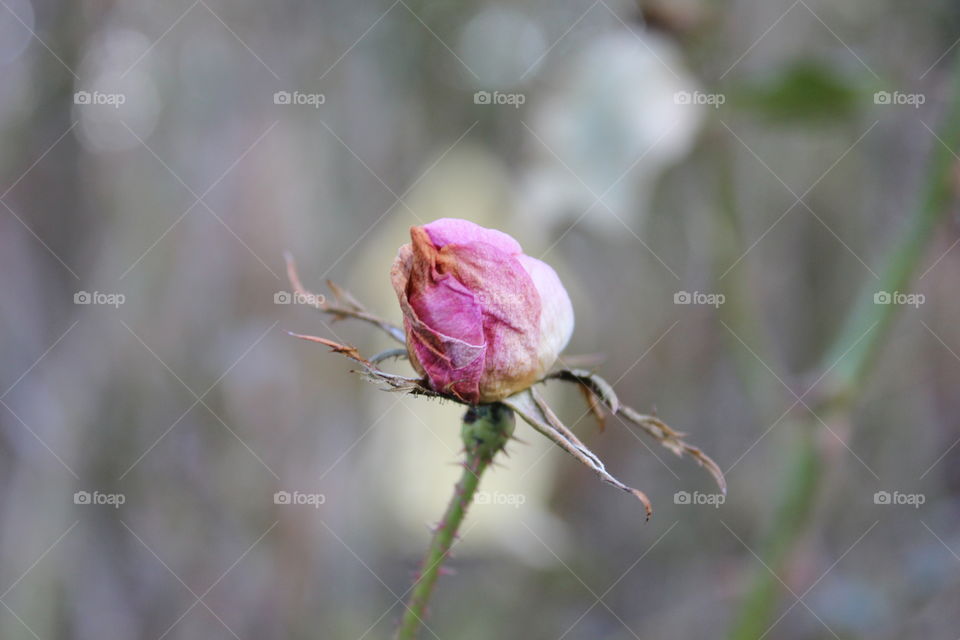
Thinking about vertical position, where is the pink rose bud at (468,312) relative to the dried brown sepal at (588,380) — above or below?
above

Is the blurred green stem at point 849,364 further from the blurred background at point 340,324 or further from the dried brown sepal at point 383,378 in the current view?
the dried brown sepal at point 383,378

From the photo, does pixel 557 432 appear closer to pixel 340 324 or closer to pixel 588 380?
pixel 588 380

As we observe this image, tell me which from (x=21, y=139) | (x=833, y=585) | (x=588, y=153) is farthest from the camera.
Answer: (x=21, y=139)

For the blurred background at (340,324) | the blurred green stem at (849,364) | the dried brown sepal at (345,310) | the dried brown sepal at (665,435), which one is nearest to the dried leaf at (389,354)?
the dried brown sepal at (345,310)

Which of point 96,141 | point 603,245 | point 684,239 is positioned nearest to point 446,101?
point 603,245

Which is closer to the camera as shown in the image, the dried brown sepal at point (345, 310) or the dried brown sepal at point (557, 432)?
the dried brown sepal at point (557, 432)

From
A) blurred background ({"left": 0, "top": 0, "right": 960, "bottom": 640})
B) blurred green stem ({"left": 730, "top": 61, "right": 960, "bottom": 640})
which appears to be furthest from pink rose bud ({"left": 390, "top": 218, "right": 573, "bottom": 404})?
blurred background ({"left": 0, "top": 0, "right": 960, "bottom": 640})

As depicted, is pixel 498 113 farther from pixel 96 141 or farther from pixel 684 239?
pixel 96 141
